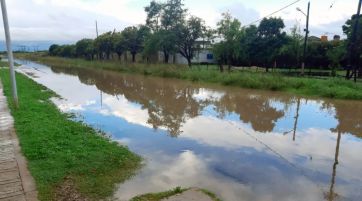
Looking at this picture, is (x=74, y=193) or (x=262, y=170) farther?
(x=262, y=170)

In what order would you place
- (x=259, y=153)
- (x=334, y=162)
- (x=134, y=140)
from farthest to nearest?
(x=134, y=140), (x=259, y=153), (x=334, y=162)

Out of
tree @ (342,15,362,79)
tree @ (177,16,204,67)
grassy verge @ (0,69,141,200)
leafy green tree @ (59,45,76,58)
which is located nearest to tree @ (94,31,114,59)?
tree @ (177,16,204,67)

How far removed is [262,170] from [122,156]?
3.03 meters

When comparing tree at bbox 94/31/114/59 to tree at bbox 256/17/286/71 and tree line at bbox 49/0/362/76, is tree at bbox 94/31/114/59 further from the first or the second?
tree at bbox 256/17/286/71

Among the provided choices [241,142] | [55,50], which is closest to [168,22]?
[241,142]

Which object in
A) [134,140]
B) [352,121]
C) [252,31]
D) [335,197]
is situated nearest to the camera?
[335,197]

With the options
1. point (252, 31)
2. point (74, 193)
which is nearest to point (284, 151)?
point (74, 193)

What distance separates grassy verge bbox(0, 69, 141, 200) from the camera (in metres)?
5.60

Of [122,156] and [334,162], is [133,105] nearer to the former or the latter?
[122,156]

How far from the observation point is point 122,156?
23.9 ft

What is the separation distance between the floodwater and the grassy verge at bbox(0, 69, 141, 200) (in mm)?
410

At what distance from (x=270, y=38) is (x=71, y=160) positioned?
29012mm

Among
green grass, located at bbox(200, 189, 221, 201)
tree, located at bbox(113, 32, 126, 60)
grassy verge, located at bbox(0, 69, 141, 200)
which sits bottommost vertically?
green grass, located at bbox(200, 189, 221, 201)

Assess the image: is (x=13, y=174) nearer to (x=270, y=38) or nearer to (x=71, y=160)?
(x=71, y=160)
